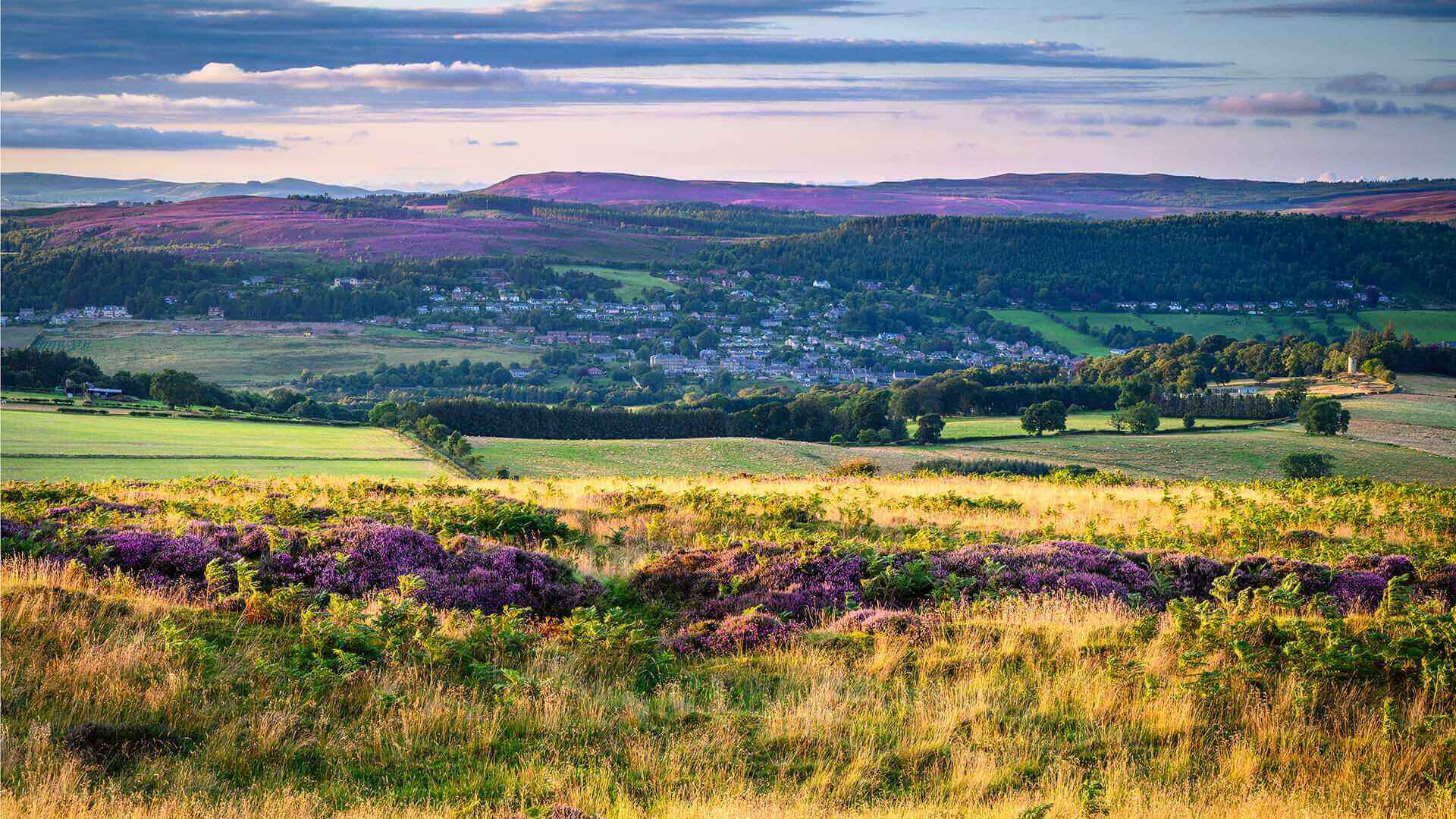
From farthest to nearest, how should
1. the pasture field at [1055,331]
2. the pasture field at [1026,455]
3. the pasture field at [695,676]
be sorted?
the pasture field at [1055,331] < the pasture field at [1026,455] < the pasture field at [695,676]

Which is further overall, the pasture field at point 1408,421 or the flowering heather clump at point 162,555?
the pasture field at point 1408,421

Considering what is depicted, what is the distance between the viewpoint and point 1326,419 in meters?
56.5

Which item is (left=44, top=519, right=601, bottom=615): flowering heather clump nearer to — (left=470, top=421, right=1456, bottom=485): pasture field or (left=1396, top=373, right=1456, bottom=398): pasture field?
(left=470, top=421, right=1456, bottom=485): pasture field

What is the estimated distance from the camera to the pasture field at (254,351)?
11925cm

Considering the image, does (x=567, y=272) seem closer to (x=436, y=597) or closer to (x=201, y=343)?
(x=201, y=343)

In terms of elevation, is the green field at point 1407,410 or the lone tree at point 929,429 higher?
the green field at point 1407,410

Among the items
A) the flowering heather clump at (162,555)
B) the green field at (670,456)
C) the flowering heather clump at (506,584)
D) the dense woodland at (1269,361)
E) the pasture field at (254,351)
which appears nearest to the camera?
the flowering heather clump at (506,584)

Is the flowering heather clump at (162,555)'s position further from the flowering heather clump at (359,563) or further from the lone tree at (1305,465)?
the lone tree at (1305,465)

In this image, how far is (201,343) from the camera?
452 ft

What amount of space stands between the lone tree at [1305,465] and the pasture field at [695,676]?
3653 cm

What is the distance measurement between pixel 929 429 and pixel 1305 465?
85.2 ft

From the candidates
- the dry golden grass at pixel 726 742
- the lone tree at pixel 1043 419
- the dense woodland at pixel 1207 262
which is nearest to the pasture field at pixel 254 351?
the lone tree at pixel 1043 419

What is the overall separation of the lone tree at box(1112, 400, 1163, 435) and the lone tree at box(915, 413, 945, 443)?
12.3m

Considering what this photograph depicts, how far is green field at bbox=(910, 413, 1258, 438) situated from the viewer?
67.6 meters
